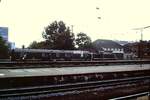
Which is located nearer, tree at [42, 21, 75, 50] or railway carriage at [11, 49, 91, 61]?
railway carriage at [11, 49, 91, 61]

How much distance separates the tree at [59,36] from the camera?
74.0 meters

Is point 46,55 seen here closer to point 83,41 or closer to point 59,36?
point 59,36

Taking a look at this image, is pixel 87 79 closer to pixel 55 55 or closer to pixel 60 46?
pixel 55 55

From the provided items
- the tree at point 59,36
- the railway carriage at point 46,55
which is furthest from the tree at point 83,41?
the railway carriage at point 46,55

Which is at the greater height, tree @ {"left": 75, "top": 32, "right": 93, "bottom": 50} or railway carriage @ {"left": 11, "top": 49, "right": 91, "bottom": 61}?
tree @ {"left": 75, "top": 32, "right": 93, "bottom": 50}

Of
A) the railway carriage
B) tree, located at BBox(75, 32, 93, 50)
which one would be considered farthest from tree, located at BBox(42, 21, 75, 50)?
the railway carriage

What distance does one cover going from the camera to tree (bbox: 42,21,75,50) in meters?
74.0

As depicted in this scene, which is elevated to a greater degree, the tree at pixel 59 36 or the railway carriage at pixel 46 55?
the tree at pixel 59 36

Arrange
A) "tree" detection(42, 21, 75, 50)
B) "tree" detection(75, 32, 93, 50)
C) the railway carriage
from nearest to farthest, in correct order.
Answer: the railway carriage < "tree" detection(42, 21, 75, 50) < "tree" detection(75, 32, 93, 50)

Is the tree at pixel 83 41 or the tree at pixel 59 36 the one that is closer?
the tree at pixel 59 36

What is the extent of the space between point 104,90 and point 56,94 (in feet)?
10.6

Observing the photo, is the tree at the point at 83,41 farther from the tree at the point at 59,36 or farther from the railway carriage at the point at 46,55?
the railway carriage at the point at 46,55

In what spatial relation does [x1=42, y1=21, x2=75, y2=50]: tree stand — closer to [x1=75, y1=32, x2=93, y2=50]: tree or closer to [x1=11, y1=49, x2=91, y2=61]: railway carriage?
[x1=75, y1=32, x2=93, y2=50]: tree

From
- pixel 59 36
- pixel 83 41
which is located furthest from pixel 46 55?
pixel 83 41
